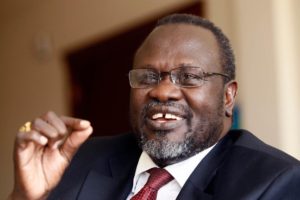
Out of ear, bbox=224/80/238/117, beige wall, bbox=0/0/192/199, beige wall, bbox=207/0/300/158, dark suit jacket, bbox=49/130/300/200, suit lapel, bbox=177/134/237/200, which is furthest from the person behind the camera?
beige wall, bbox=0/0/192/199

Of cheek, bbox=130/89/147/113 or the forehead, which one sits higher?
the forehead

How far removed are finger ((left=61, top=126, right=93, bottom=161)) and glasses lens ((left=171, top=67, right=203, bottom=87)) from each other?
0.29 meters

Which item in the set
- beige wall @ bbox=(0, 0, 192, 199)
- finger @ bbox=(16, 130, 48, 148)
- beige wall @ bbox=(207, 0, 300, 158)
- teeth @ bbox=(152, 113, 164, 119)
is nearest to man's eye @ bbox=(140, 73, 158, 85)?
teeth @ bbox=(152, 113, 164, 119)

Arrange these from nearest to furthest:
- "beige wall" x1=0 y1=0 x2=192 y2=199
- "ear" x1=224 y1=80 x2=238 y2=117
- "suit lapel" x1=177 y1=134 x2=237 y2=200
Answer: "suit lapel" x1=177 y1=134 x2=237 y2=200, "ear" x1=224 y1=80 x2=238 y2=117, "beige wall" x1=0 y1=0 x2=192 y2=199

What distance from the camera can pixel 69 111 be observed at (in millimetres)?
4164

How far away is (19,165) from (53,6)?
2.97 metres

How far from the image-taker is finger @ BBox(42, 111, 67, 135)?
4.73 feet

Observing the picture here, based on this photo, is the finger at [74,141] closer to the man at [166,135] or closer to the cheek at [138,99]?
the man at [166,135]

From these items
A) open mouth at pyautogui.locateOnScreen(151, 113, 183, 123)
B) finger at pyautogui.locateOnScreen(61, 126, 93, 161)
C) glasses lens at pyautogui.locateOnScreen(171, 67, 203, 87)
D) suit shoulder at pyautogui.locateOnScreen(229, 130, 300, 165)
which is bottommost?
suit shoulder at pyautogui.locateOnScreen(229, 130, 300, 165)

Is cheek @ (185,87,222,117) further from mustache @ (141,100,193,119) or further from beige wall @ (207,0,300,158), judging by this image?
beige wall @ (207,0,300,158)

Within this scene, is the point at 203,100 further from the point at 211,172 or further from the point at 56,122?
the point at 56,122

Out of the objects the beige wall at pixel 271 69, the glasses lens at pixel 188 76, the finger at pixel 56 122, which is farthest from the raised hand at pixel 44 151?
the beige wall at pixel 271 69

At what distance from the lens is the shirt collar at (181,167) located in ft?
4.96

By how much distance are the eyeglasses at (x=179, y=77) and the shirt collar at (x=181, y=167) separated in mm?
204
